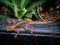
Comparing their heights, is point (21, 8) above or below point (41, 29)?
above

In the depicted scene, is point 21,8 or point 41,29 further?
point 21,8

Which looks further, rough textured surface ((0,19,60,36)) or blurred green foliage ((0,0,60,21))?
blurred green foliage ((0,0,60,21))

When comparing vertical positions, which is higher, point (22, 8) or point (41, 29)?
point (22, 8)

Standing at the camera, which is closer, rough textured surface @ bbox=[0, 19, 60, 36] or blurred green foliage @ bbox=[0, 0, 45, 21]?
rough textured surface @ bbox=[0, 19, 60, 36]

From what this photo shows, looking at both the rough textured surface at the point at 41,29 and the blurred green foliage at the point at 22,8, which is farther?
the blurred green foliage at the point at 22,8

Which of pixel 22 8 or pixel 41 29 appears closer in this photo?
pixel 41 29

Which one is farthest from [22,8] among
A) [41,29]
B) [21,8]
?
[41,29]

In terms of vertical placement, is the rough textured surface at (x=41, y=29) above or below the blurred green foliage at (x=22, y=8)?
below

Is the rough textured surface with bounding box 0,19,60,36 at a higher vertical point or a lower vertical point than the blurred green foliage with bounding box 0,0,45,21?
lower

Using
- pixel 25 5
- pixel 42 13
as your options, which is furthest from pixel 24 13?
pixel 42 13

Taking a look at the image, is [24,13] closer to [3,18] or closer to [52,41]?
[3,18]

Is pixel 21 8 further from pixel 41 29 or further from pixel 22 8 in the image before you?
pixel 41 29
